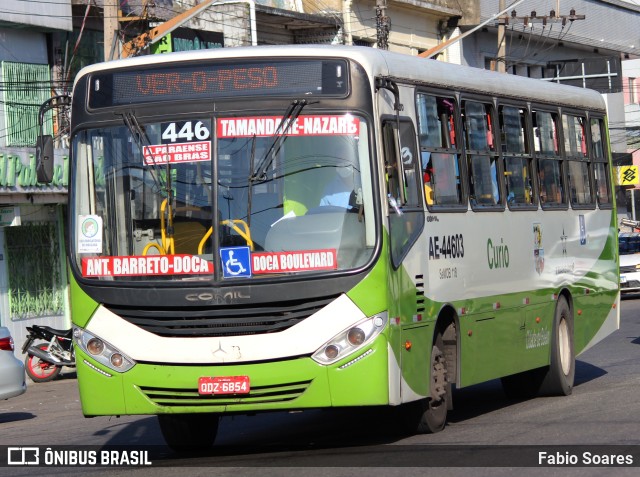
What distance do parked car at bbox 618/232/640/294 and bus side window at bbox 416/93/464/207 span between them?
76.4ft

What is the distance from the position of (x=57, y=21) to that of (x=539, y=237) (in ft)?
49.1

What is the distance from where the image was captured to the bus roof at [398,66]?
Result: 10.2 m

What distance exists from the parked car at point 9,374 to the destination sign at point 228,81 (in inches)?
257

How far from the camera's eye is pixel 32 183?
25.6 meters

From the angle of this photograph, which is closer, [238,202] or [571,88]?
[238,202]

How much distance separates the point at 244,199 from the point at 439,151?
2350 mm

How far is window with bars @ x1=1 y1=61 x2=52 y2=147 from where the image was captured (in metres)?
25.6

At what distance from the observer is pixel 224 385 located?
972 cm

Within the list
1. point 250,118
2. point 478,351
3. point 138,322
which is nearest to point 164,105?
point 250,118

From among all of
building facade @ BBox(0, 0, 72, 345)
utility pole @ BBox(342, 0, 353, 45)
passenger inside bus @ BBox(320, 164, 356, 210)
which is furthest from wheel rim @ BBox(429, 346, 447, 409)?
utility pole @ BBox(342, 0, 353, 45)

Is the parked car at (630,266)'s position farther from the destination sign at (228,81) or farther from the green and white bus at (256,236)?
the destination sign at (228,81)

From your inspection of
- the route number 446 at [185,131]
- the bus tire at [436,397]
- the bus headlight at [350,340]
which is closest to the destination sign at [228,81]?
the route number 446 at [185,131]

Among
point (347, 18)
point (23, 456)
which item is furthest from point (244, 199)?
point (347, 18)

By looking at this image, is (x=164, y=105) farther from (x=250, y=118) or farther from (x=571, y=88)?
(x=571, y=88)
